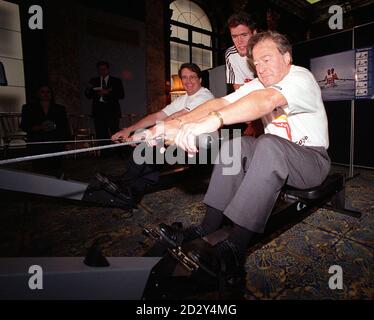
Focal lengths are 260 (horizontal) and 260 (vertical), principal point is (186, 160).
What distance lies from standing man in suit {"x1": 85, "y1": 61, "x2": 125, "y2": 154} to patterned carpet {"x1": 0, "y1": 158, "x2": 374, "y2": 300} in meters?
2.89

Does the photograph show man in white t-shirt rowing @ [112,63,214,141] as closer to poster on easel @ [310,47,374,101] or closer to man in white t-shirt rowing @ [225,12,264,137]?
man in white t-shirt rowing @ [225,12,264,137]

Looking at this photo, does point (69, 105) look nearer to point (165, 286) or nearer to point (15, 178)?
point (15, 178)

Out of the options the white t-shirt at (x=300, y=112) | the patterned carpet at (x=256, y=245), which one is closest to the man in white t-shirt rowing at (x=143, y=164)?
the patterned carpet at (x=256, y=245)

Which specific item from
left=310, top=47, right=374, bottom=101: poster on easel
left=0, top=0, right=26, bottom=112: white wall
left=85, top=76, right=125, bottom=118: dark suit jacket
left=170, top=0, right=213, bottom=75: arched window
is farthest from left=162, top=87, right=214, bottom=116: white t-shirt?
left=170, top=0, right=213, bottom=75: arched window

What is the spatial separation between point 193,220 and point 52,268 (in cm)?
140

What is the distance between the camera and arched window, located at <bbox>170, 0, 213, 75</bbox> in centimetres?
795

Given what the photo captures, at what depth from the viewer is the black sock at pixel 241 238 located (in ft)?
4.08

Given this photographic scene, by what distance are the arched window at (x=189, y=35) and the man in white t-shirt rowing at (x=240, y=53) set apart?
5.26 m

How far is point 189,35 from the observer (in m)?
8.30

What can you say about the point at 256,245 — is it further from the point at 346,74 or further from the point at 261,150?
the point at 346,74

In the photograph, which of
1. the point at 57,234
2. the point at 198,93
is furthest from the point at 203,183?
the point at 57,234

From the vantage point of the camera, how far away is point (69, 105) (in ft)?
19.9

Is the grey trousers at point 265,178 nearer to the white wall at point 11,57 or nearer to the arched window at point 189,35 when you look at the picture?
Answer: the white wall at point 11,57

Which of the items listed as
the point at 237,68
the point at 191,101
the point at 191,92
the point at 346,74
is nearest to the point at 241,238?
the point at 191,101
